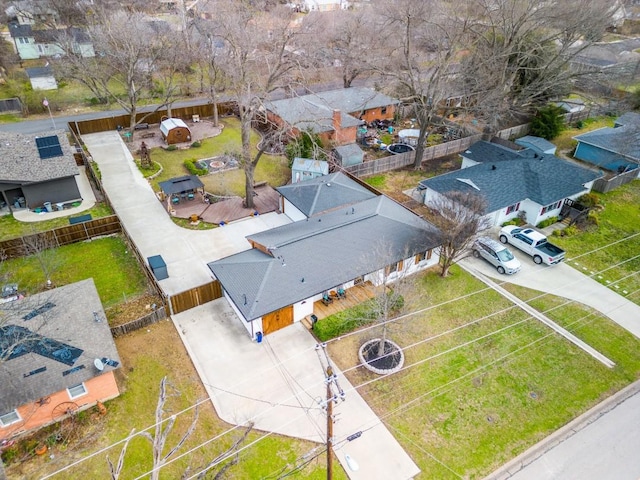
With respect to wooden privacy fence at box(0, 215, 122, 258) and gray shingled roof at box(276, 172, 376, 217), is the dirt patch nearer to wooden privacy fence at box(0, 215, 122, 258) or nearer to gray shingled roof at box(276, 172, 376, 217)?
wooden privacy fence at box(0, 215, 122, 258)

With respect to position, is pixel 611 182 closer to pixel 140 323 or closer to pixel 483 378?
pixel 483 378

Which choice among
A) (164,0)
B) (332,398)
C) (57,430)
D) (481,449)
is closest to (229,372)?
(57,430)

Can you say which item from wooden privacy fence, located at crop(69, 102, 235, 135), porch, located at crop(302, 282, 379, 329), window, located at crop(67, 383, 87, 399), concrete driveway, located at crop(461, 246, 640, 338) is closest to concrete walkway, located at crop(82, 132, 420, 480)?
porch, located at crop(302, 282, 379, 329)

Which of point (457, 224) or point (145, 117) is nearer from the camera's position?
point (457, 224)

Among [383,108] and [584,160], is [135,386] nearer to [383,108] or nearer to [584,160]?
[383,108]

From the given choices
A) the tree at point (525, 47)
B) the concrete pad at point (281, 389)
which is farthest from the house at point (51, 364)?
the tree at point (525, 47)

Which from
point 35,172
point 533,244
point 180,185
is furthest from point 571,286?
point 35,172

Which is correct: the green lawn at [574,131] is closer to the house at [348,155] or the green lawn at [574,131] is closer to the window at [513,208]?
the window at [513,208]
